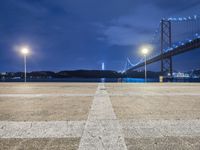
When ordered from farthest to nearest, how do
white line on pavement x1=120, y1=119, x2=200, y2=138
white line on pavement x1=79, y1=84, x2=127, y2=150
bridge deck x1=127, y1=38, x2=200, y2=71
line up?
bridge deck x1=127, y1=38, x2=200, y2=71 → white line on pavement x1=120, y1=119, x2=200, y2=138 → white line on pavement x1=79, y1=84, x2=127, y2=150

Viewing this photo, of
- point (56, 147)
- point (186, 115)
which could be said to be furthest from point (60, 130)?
point (186, 115)

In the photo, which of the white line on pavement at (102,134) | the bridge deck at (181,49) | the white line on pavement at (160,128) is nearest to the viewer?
the white line on pavement at (102,134)

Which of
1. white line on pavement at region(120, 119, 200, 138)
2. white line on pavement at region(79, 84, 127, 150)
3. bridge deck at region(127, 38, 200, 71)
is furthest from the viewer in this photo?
bridge deck at region(127, 38, 200, 71)

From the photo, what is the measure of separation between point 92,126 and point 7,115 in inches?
98.2

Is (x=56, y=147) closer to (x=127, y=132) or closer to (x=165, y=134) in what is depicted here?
(x=127, y=132)

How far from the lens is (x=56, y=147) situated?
10.7ft

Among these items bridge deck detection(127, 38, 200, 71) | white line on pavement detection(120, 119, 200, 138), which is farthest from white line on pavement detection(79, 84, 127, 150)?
bridge deck detection(127, 38, 200, 71)

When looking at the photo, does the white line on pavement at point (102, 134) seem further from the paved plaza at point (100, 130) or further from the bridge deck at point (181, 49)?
the bridge deck at point (181, 49)

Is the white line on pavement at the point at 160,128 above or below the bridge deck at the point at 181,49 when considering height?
below

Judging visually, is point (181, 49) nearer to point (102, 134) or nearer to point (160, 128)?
point (160, 128)

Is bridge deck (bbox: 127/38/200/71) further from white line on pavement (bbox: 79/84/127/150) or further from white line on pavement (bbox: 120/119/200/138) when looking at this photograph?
white line on pavement (bbox: 79/84/127/150)

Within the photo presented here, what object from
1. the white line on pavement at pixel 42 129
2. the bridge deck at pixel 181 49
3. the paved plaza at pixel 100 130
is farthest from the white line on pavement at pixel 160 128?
the bridge deck at pixel 181 49

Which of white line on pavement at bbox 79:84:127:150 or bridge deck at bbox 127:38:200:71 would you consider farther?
bridge deck at bbox 127:38:200:71

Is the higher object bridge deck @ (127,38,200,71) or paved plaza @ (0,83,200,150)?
bridge deck @ (127,38,200,71)
